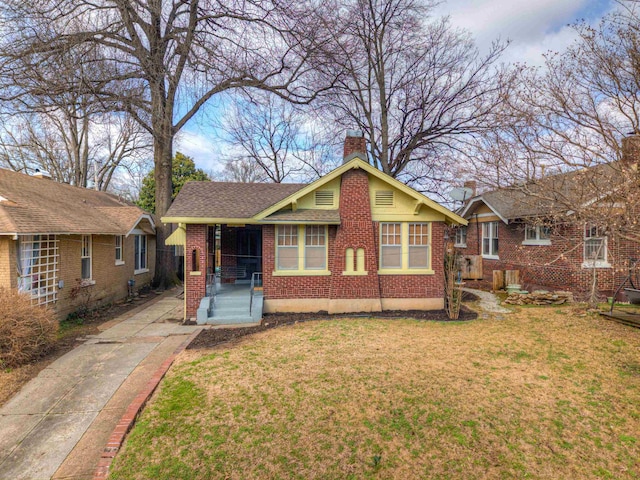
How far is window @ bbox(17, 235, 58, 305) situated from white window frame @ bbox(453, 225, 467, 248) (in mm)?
19967

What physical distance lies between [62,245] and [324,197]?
8482 millimetres

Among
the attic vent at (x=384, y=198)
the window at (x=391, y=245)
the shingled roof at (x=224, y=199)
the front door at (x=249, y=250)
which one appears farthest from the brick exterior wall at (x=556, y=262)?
the front door at (x=249, y=250)

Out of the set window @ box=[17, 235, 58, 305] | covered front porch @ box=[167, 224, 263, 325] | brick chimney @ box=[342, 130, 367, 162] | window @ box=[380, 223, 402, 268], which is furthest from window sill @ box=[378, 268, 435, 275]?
window @ box=[17, 235, 58, 305]

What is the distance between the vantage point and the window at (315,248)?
35.7 ft

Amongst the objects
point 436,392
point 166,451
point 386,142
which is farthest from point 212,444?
point 386,142

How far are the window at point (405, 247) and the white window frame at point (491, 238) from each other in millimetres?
7625

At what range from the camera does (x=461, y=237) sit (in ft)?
68.7

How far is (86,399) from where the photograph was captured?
539 centimetres

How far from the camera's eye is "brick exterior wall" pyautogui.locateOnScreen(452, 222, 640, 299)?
38.1 ft

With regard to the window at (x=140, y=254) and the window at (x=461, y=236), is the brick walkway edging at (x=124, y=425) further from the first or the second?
the window at (x=461, y=236)

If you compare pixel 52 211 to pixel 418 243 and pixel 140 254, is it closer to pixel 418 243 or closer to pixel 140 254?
pixel 140 254

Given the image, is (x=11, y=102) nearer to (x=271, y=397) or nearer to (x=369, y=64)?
(x=271, y=397)

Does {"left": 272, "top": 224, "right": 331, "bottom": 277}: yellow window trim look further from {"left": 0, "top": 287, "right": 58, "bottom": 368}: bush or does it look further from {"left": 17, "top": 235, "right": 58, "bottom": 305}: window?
{"left": 17, "top": 235, "right": 58, "bottom": 305}: window

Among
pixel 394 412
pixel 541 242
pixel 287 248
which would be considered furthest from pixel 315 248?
pixel 541 242
